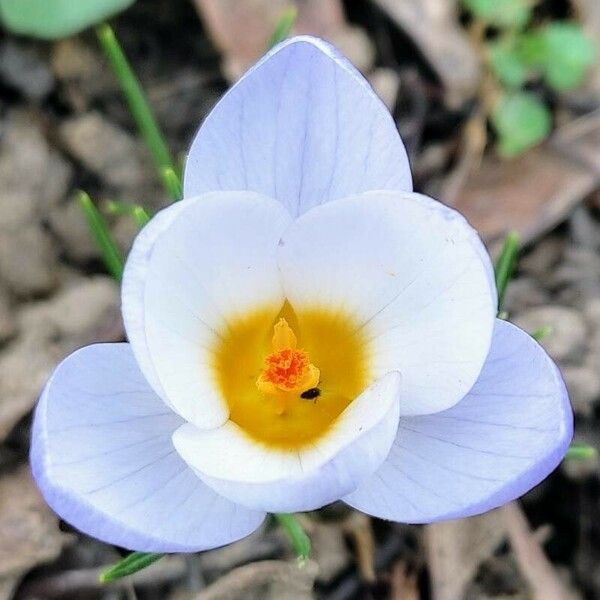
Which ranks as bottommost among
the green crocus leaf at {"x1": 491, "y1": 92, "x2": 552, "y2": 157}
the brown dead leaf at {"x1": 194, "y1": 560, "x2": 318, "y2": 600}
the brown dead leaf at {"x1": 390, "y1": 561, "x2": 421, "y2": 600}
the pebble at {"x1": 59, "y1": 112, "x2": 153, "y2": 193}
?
the brown dead leaf at {"x1": 390, "y1": 561, "x2": 421, "y2": 600}

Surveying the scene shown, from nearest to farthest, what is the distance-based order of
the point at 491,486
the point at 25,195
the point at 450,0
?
the point at 491,486, the point at 25,195, the point at 450,0

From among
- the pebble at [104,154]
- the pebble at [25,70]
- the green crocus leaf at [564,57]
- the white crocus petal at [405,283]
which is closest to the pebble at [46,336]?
the pebble at [104,154]

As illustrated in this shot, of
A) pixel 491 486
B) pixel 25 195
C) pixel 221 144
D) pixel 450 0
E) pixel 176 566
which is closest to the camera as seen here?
pixel 491 486

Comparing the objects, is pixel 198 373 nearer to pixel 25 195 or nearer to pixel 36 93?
pixel 25 195

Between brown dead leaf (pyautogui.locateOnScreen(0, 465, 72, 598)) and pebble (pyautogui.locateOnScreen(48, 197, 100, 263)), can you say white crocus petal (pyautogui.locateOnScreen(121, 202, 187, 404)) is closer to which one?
brown dead leaf (pyautogui.locateOnScreen(0, 465, 72, 598))

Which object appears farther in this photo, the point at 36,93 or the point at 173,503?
the point at 36,93

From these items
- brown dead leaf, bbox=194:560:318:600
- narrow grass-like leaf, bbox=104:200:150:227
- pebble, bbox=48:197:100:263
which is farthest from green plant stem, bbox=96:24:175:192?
brown dead leaf, bbox=194:560:318:600

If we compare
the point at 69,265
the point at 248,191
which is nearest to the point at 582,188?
the point at 69,265
